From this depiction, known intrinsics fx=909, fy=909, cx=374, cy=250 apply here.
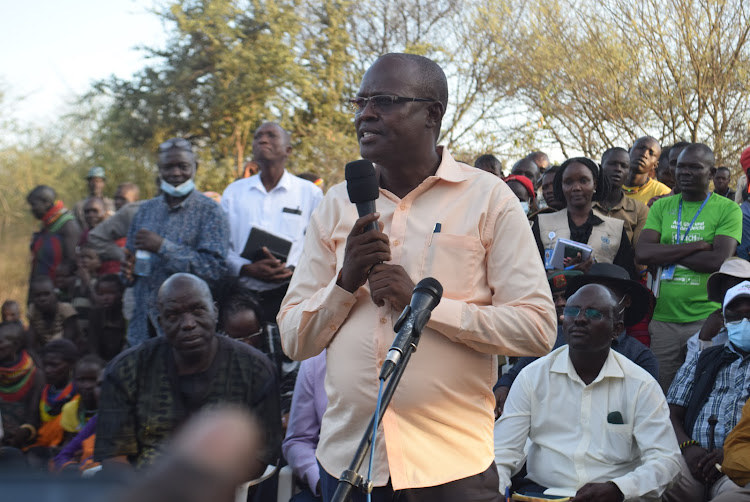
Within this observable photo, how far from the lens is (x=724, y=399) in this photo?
5426 millimetres

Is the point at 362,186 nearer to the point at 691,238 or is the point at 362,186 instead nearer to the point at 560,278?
the point at 560,278

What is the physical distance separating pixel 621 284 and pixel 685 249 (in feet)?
Result: 2.37

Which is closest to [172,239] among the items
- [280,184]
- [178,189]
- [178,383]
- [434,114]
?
[178,189]

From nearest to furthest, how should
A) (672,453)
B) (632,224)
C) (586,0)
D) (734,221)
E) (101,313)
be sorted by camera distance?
(672,453) → (734,221) → (632,224) → (101,313) → (586,0)

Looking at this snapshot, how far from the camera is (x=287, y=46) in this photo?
21.7 metres

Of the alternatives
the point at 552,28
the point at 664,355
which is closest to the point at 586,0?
the point at 552,28

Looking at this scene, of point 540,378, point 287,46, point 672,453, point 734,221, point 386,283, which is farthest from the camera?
point 287,46

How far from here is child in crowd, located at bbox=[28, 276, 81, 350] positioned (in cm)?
945

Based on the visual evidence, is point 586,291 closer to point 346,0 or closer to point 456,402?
point 456,402

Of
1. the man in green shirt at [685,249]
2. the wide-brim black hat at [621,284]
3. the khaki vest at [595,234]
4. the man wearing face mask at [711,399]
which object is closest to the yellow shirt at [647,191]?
the man in green shirt at [685,249]

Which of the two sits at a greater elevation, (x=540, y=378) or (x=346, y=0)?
(x=346, y=0)

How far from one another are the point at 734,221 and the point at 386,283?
476 cm

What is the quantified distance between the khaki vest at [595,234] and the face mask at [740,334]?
1275mm

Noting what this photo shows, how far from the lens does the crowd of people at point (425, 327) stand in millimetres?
2699
